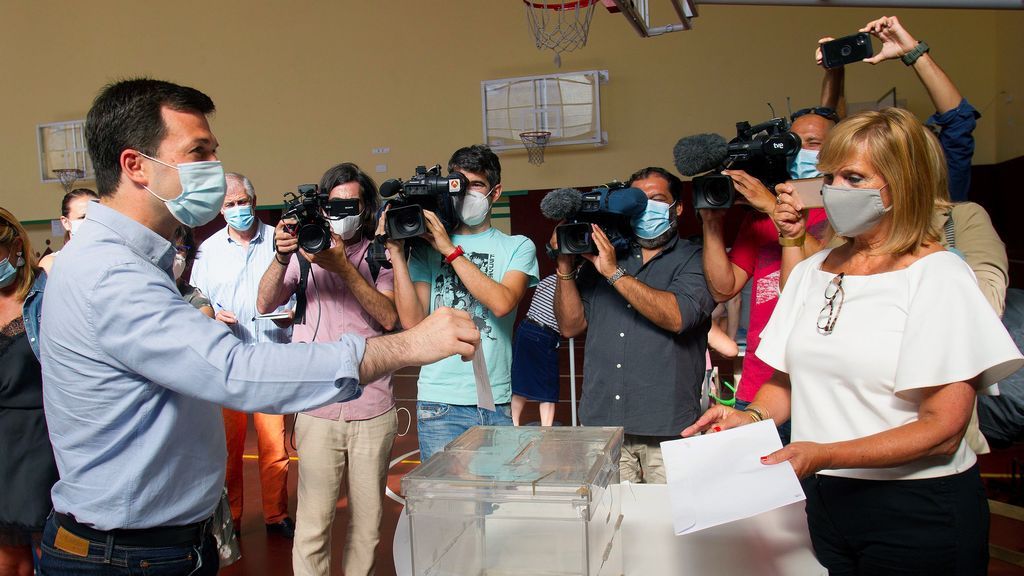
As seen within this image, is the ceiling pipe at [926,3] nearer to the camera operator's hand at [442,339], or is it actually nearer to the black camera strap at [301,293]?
the camera operator's hand at [442,339]

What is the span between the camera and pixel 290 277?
2.78 meters

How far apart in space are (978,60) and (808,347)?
805 centimetres

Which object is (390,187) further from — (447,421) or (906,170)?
(906,170)

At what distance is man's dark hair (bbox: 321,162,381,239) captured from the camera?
2.80 m

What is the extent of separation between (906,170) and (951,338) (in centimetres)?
34

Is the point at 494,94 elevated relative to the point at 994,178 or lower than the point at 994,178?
elevated

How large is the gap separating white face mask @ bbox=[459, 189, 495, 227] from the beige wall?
21.6ft

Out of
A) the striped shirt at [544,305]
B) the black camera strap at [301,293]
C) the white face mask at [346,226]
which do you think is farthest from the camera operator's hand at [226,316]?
the striped shirt at [544,305]

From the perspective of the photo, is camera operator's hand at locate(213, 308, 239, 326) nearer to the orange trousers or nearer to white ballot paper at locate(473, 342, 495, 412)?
the orange trousers

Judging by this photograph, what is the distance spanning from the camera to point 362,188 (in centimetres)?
285

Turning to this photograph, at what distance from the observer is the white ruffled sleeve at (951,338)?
1.33 metres

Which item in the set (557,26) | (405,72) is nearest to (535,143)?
(557,26)

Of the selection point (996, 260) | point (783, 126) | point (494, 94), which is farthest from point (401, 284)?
point (494, 94)

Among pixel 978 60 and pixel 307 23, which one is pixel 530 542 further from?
pixel 307 23
